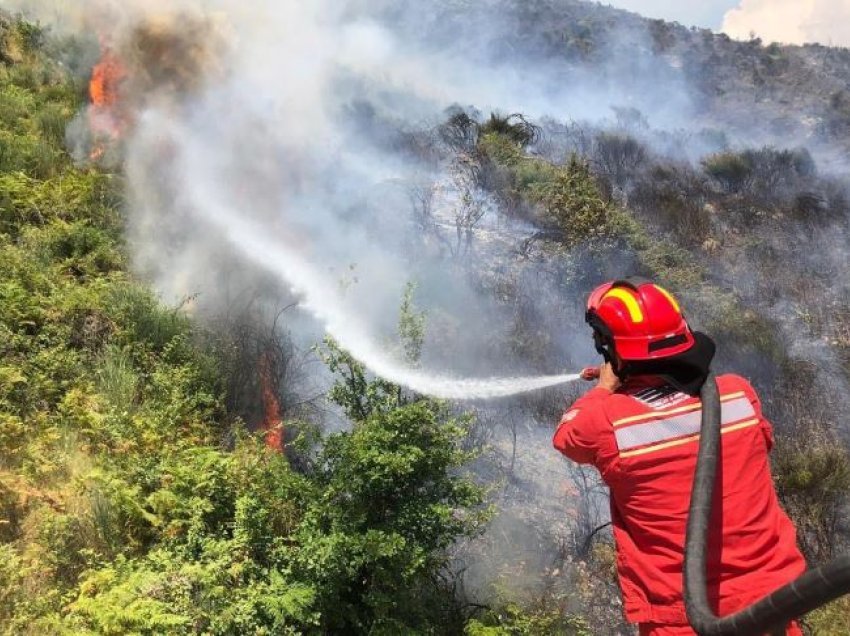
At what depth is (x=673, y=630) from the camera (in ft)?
5.30

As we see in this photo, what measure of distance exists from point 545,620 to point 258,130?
6.63 metres

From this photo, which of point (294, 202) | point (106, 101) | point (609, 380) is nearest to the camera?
point (609, 380)

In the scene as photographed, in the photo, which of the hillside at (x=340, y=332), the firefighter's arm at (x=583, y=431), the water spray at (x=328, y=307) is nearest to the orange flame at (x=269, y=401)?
the hillside at (x=340, y=332)

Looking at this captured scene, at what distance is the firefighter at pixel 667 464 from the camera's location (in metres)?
1.61

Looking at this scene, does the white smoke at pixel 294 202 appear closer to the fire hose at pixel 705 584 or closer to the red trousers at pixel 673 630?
the red trousers at pixel 673 630

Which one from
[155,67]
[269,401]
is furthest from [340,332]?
[155,67]

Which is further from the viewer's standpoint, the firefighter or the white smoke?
the white smoke

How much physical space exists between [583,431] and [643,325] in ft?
1.21

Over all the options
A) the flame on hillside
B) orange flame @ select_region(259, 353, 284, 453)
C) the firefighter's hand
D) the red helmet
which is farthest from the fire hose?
the flame on hillside

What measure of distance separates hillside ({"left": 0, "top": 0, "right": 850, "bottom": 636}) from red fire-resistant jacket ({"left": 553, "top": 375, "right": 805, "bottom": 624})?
1.42 metres

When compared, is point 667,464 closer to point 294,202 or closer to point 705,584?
point 705,584

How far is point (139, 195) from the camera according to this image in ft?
21.6

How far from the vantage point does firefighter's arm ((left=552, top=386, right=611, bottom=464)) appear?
1708 mm

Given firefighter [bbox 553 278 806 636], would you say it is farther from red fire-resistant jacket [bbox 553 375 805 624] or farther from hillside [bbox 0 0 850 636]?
hillside [bbox 0 0 850 636]
